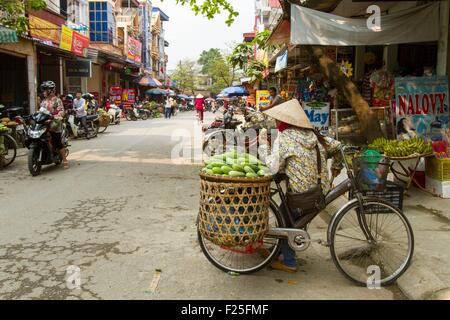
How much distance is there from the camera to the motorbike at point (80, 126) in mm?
15037

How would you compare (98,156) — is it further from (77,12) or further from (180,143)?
(77,12)

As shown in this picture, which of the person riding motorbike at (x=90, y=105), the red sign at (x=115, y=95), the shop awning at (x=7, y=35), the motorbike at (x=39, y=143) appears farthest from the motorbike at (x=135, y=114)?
the motorbike at (x=39, y=143)

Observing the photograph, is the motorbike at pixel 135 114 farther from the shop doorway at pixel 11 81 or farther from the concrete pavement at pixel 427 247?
the concrete pavement at pixel 427 247

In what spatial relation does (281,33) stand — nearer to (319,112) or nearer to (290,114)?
(319,112)

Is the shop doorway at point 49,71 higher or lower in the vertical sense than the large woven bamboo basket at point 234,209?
higher

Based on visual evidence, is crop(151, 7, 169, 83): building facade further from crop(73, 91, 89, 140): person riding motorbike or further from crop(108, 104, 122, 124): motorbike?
crop(73, 91, 89, 140): person riding motorbike

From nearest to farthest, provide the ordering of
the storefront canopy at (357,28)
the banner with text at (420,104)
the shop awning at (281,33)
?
the banner with text at (420,104)
the storefront canopy at (357,28)
the shop awning at (281,33)

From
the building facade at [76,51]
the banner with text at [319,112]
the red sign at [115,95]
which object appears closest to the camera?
the banner with text at [319,112]

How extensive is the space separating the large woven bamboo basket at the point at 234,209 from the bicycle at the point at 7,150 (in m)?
7.25

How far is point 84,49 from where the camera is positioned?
20.5 metres

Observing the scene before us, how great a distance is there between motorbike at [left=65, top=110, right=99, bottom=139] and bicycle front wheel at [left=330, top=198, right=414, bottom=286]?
12498mm

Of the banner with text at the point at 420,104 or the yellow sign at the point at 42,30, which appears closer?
the banner with text at the point at 420,104
